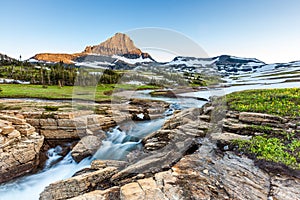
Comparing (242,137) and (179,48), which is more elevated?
(179,48)

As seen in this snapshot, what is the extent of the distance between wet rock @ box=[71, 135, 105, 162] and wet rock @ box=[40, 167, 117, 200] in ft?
14.1

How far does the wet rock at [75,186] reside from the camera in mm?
6766

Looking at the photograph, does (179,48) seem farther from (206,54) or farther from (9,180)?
(9,180)

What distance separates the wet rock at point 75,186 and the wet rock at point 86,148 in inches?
169

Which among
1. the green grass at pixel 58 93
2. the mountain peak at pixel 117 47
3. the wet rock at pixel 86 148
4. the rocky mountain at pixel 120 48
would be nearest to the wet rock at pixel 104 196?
the wet rock at pixel 86 148

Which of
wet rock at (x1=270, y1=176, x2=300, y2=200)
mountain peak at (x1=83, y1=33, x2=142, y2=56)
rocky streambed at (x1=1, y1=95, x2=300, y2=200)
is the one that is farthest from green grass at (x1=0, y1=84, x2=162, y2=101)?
wet rock at (x1=270, y1=176, x2=300, y2=200)

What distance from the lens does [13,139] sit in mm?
10844

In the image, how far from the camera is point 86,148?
40.0ft

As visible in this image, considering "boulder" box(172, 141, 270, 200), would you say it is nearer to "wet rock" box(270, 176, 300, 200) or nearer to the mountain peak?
"wet rock" box(270, 176, 300, 200)

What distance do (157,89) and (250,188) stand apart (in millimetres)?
39804

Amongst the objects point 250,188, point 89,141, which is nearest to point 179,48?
point 250,188

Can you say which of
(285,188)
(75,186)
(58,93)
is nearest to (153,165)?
(75,186)

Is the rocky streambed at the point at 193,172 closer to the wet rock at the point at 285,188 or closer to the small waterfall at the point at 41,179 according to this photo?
the wet rock at the point at 285,188

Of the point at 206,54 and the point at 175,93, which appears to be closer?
Result: the point at 206,54
